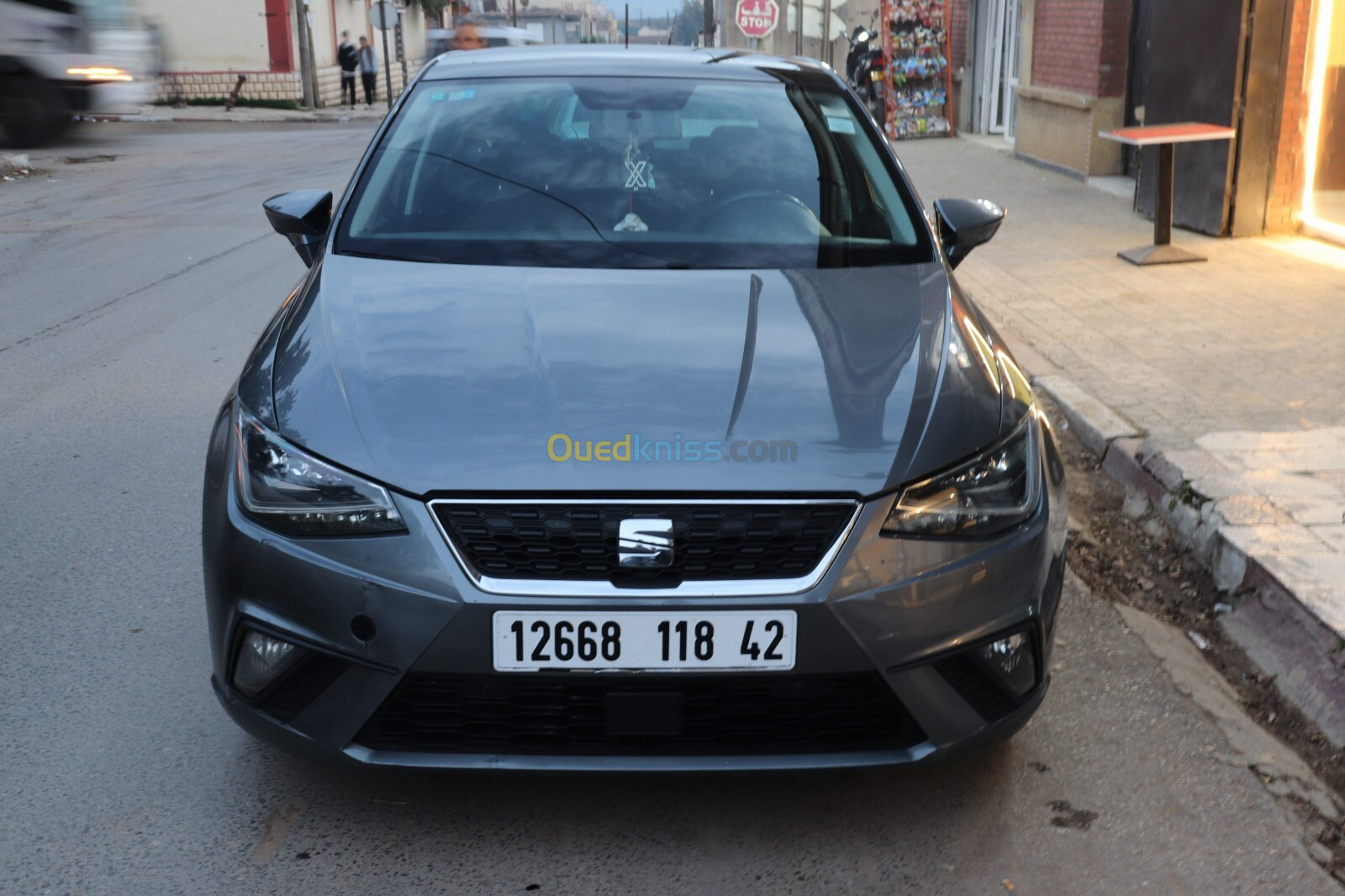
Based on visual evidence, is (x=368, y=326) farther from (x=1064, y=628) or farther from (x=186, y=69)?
(x=186, y=69)

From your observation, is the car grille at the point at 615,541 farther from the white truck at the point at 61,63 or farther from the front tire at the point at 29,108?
the front tire at the point at 29,108

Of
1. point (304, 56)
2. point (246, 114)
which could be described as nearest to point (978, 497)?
point (246, 114)

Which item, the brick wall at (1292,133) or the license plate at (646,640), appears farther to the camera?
the brick wall at (1292,133)

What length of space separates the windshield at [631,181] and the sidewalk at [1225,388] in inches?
57.1

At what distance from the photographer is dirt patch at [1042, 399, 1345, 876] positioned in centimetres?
330

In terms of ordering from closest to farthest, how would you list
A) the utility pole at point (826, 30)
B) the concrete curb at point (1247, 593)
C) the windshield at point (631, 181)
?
1. the concrete curb at point (1247, 593)
2. the windshield at point (631, 181)
3. the utility pole at point (826, 30)

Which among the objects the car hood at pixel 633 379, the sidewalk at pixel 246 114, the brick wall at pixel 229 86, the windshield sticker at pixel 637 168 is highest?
the windshield sticker at pixel 637 168

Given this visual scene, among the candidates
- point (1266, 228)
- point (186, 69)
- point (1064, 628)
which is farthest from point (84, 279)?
point (186, 69)

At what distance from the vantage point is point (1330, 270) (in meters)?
8.79

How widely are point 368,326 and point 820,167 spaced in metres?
1.52

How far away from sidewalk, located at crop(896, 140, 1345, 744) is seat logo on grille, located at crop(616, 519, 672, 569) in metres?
1.90

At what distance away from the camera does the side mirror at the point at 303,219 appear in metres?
4.10

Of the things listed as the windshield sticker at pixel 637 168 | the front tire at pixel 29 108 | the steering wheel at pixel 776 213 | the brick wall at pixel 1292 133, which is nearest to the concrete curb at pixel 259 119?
the front tire at pixel 29 108

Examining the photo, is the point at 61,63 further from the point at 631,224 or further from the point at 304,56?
the point at 304,56
